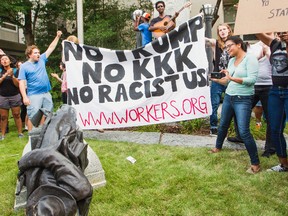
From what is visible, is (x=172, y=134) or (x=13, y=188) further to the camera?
(x=172, y=134)

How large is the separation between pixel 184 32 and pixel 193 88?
952 millimetres

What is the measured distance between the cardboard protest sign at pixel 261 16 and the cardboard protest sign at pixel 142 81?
2248mm

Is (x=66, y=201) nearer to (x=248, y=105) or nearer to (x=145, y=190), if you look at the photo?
(x=145, y=190)

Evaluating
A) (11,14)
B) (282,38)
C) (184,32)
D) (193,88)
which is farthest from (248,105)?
(11,14)

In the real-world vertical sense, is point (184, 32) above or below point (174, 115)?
above

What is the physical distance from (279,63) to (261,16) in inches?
33.7

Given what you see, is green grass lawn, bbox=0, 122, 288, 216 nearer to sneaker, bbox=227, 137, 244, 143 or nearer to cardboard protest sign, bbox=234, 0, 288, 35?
sneaker, bbox=227, 137, 244, 143

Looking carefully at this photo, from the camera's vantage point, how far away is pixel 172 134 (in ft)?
19.4

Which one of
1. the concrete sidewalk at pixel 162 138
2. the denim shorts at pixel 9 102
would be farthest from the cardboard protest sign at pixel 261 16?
the denim shorts at pixel 9 102

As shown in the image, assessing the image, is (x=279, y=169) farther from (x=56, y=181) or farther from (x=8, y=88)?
(x=8, y=88)

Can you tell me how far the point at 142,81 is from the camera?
5.66 meters

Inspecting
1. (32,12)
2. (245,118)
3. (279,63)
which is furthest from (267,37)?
(32,12)

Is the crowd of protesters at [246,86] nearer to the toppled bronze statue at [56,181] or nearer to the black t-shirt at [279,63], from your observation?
the black t-shirt at [279,63]

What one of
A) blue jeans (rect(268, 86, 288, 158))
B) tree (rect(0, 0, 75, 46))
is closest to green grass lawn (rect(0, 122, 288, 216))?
blue jeans (rect(268, 86, 288, 158))
